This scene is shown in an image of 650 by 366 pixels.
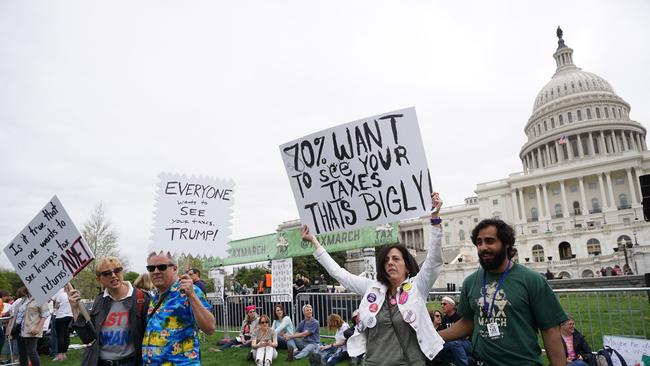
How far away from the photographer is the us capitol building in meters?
55.0

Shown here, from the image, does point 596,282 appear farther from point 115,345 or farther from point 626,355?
point 115,345

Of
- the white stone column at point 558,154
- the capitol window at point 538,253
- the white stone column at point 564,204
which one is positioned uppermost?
the white stone column at point 558,154

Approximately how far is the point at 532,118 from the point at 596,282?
220ft

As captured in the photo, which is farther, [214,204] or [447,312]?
[447,312]

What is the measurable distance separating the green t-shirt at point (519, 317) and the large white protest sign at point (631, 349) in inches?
174

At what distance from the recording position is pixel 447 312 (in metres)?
7.25

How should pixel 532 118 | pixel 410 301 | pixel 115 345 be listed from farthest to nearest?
pixel 532 118 → pixel 115 345 → pixel 410 301

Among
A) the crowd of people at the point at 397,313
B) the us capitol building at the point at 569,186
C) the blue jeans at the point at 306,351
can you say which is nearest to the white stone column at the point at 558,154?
the us capitol building at the point at 569,186

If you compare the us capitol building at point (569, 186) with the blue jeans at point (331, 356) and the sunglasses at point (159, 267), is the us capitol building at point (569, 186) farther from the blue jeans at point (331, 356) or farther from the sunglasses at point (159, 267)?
the sunglasses at point (159, 267)

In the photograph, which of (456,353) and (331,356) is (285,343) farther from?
(456,353)

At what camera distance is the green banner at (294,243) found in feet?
34.0

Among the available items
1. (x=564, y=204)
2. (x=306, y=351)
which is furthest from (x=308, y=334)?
(x=564, y=204)

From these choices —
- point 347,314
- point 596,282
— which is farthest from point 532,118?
point 347,314

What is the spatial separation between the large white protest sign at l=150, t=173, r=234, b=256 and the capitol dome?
8010 centimetres
